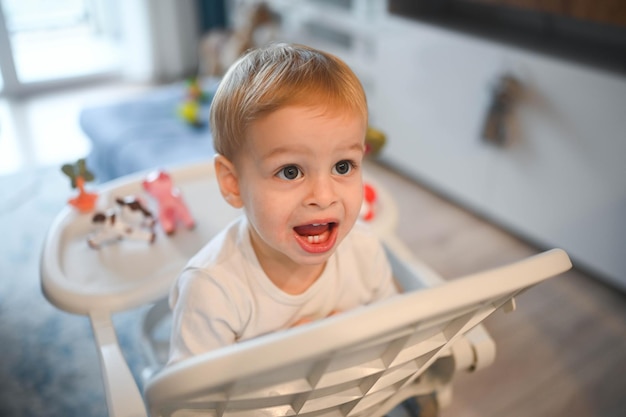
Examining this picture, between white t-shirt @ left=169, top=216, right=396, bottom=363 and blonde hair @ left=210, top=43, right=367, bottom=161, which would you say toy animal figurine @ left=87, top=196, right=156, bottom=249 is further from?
blonde hair @ left=210, top=43, right=367, bottom=161

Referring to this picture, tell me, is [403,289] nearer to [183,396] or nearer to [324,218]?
[324,218]

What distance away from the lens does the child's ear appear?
24.6 inches

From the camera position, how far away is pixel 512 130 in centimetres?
154

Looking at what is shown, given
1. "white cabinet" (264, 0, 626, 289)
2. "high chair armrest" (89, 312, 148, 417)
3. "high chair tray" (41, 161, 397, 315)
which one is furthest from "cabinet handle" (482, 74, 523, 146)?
"high chair armrest" (89, 312, 148, 417)

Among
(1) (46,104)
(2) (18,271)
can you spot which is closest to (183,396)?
(2) (18,271)

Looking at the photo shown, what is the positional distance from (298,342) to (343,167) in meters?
0.26

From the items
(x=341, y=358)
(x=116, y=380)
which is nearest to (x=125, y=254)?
(x=116, y=380)

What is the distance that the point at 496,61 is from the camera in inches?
59.6

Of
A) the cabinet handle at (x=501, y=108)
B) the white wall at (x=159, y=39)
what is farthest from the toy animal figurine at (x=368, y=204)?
the white wall at (x=159, y=39)

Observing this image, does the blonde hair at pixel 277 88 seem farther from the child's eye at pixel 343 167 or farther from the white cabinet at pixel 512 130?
the white cabinet at pixel 512 130

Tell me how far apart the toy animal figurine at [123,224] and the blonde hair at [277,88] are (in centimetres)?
40

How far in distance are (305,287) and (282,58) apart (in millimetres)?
305

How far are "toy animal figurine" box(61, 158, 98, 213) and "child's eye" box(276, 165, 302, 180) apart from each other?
54cm

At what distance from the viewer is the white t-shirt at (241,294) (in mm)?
635
